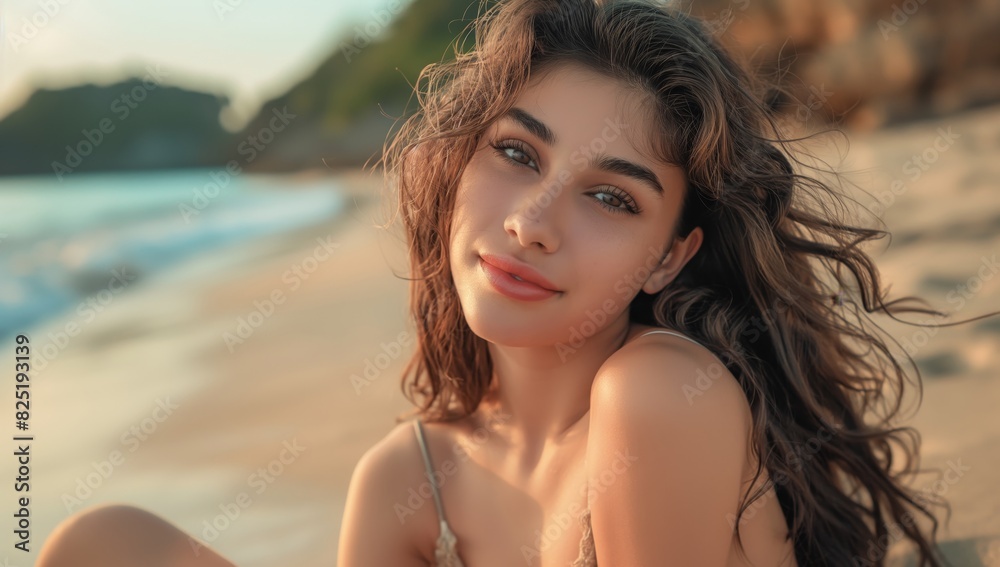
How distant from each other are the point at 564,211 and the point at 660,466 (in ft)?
1.83

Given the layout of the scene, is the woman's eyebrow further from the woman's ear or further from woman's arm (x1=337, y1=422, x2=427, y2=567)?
woman's arm (x1=337, y1=422, x2=427, y2=567)

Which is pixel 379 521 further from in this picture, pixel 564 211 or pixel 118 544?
pixel 564 211

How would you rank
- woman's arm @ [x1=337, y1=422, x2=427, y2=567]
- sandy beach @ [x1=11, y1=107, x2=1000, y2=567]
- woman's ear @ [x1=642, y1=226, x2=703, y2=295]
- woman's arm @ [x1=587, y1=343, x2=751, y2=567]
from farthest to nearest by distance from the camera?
sandy beach @ [x1=11, y1=107, x2=1000, y2=567], woman's arm @ [x1=337, y1=422, x2=427, y2=567], woman's ear @ [x1=642, y1=226, x2=703, y2=295], woman's arm @ [x1=587, y1=343, x2=751, y2=567]

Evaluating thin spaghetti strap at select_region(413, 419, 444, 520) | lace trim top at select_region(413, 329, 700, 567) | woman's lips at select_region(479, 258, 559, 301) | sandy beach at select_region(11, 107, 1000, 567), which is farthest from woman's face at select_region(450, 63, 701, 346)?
sandy beach at select_region(11, 107, 1000, 567)

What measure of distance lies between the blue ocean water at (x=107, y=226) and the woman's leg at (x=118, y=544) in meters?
5.28

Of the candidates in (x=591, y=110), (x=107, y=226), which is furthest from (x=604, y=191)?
(x=107, y=226)

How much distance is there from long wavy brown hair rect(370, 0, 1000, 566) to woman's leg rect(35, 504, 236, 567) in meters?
0.70

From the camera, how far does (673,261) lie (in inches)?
84.2

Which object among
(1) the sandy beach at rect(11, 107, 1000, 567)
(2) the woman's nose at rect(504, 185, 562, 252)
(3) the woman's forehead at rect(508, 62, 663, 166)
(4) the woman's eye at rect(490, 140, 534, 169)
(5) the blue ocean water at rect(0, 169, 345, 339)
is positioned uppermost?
(3) the woman's forehead at rect(508, 62, 663, 166)

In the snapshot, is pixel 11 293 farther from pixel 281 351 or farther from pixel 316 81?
pixel 316 81

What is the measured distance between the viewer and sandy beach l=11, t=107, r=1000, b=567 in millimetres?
3045

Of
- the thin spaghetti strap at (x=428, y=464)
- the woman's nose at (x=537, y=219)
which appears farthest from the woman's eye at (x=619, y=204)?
the thin spaghetti strap at (x=428, y=464)

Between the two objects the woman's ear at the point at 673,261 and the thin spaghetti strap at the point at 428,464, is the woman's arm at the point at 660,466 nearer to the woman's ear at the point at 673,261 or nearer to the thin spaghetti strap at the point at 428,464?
the woman's ear at the point at 673,261

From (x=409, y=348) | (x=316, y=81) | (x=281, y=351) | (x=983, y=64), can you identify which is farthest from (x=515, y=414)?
(x=316, y=81)
